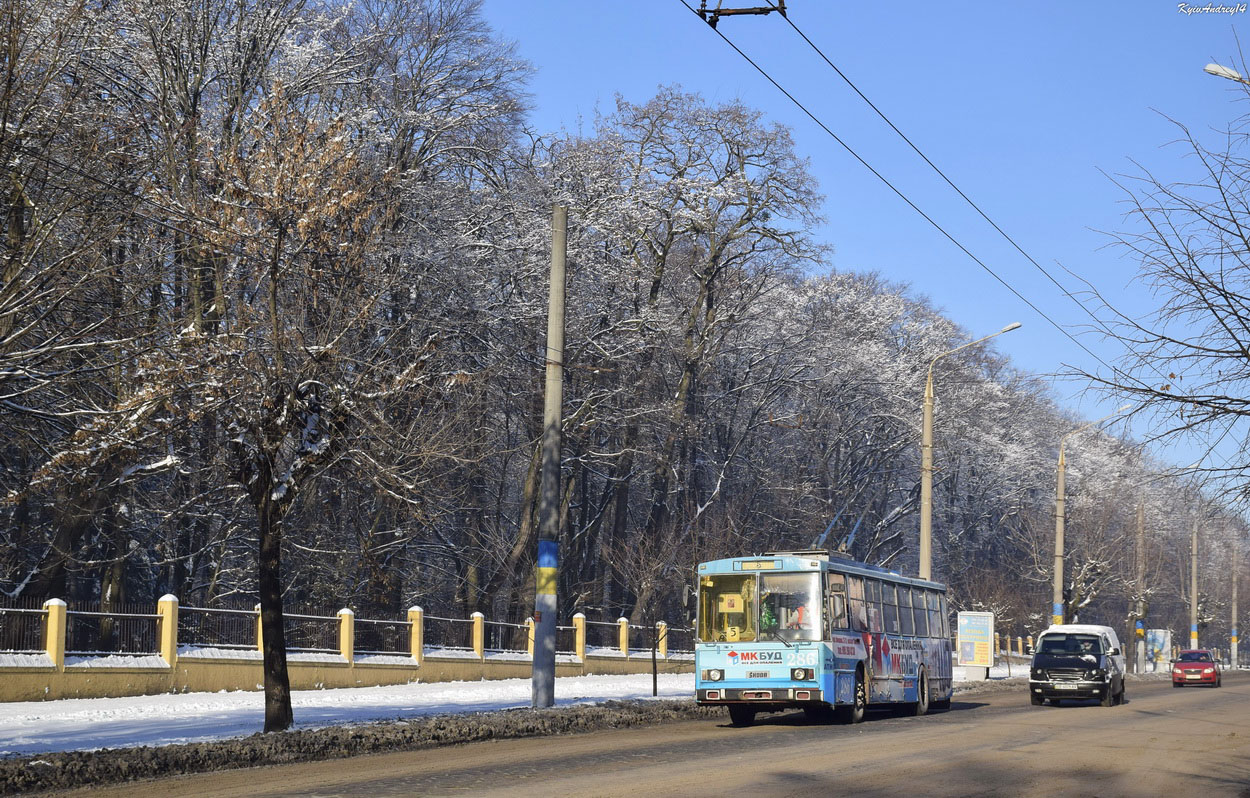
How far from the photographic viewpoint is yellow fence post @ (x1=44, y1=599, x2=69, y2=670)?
80.1 ft

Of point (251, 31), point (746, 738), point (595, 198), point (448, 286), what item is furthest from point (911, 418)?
point (746, 738)

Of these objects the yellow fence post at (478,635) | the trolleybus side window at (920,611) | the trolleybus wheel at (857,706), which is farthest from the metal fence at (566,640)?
the trolleybus wheel at (857,706)

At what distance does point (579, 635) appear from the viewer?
4109 centimetres

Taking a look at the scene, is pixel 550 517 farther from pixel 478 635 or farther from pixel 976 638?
pixel 976 638

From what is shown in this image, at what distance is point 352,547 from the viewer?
131ft

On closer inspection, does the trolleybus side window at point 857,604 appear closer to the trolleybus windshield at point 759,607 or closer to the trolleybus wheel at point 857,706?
the trolleybus wheel at point 857,706

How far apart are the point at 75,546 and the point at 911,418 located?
123 feet

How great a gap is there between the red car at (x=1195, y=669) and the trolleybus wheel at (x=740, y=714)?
3560 centimetres

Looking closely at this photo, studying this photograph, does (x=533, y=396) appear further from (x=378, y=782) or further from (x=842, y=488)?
(x=378, y=782)

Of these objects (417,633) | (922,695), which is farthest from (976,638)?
(417,633)

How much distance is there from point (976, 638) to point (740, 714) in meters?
21.9

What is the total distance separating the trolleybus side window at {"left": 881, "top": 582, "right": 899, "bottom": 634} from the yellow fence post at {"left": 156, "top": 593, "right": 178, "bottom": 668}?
13991 millimetres

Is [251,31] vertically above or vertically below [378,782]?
above

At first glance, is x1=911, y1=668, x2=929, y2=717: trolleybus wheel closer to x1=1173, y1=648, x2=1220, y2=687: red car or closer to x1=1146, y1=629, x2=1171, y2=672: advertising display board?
x1=1173, y1=648, x2=1220, y2=687: red car
